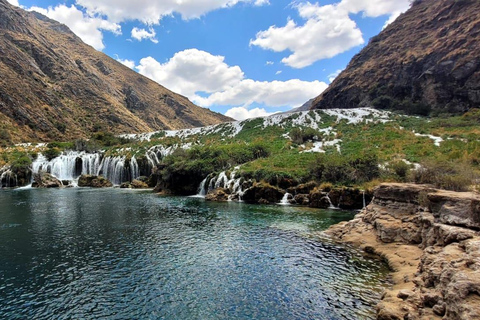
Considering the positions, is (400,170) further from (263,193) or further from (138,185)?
(138,185)

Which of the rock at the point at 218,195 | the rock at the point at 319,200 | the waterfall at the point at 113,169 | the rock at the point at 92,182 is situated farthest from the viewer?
the waterfall at the point at 113,169

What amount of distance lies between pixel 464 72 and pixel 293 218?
6369cm

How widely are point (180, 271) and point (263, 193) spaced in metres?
20.9

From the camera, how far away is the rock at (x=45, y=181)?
51.2 m

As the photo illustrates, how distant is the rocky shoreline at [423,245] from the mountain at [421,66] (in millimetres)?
60777

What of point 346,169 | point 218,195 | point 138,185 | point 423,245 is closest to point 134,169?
point 138,185

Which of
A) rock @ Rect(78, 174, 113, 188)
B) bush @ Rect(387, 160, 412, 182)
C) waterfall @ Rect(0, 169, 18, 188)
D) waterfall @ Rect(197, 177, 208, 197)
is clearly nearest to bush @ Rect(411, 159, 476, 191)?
bush @ Rect(387, 160, 412, 182)

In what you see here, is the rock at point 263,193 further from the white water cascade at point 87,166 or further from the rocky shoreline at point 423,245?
the white water cascade at point 87,166

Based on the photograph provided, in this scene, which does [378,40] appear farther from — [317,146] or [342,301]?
[342,301]

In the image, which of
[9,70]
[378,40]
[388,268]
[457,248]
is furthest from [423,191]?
[9,70]

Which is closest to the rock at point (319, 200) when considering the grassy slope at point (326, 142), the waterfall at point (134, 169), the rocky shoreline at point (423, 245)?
the grassy slope at point (326, 142)

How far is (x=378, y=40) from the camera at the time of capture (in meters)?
96.6

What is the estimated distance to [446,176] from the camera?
1869 centimetres

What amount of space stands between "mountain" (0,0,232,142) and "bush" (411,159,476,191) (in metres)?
84.9
